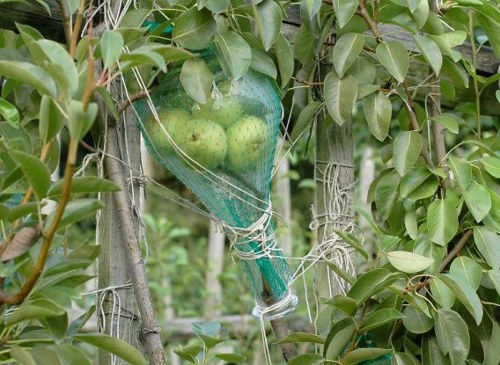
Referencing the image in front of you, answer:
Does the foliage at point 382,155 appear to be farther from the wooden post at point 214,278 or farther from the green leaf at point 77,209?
the wooden post at point 214,278

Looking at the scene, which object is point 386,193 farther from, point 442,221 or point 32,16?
point 32,16

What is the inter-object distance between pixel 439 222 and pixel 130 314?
45cm

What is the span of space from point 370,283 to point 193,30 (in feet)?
1.28

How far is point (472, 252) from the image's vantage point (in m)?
1.19

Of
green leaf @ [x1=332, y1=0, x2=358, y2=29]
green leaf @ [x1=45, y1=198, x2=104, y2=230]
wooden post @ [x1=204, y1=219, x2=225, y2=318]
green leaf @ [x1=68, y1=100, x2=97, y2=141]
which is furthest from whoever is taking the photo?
wooden post @ [x1=204, y1=219, x2=225, y2=318]

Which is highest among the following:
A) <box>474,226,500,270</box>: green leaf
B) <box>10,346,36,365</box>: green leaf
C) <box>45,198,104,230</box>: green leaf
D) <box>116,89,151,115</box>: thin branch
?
<box>116,89,151,115</box>: thin branch

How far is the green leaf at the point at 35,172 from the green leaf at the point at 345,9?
1.56ft

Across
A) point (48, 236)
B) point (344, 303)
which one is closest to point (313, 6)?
point (344, 303)

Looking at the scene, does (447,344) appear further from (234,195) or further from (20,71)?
(20,71)

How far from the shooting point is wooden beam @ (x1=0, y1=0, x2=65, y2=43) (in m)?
1.12

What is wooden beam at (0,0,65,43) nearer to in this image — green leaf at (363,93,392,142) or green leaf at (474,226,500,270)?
green leaf at (363,93,392,142)

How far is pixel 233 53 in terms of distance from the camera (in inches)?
39.0

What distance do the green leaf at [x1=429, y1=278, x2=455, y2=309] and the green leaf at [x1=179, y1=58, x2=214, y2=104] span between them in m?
0.39

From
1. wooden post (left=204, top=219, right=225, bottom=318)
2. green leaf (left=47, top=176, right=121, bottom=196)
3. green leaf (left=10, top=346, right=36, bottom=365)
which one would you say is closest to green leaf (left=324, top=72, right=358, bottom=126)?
green leaf (left=47, top=176, right=121, bottom=196)
